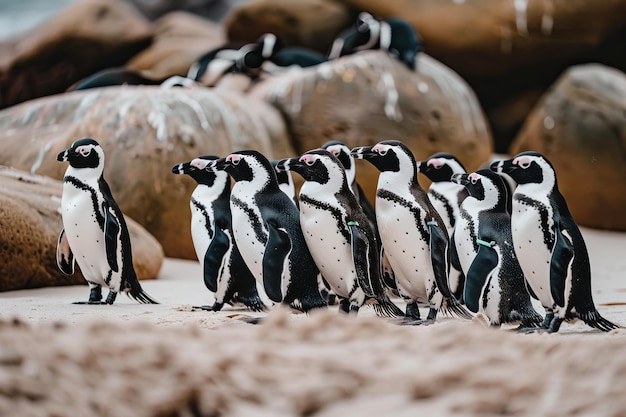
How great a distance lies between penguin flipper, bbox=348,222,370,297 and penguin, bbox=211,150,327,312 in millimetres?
269

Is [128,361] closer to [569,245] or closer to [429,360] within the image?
[429,360]

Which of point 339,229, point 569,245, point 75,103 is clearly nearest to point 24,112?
point 75,103


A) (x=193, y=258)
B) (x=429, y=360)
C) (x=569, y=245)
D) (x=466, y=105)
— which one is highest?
(x=429, y=360)

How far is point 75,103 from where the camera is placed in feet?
27.8

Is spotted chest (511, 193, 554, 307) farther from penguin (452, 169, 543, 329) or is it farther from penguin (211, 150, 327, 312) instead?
penguin (211, 150, 327, 312)

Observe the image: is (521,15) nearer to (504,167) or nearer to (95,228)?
(504,167)

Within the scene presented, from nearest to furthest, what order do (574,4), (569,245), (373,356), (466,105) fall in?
1. (373,356)
2. (569,245)
3. (466,105)
4. (574,4)

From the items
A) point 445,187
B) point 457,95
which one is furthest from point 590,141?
point 445,187

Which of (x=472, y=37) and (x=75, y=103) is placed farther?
(x=472, y=37)

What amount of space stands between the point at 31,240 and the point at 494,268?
3.19 metres

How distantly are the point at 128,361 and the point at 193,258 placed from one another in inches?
235

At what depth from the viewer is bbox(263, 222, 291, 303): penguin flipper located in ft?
13.9

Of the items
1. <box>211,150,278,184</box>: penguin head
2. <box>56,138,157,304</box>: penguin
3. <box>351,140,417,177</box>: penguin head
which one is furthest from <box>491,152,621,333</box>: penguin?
<box>56,138,157,304</box>: penguin

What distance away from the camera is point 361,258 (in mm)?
4234
